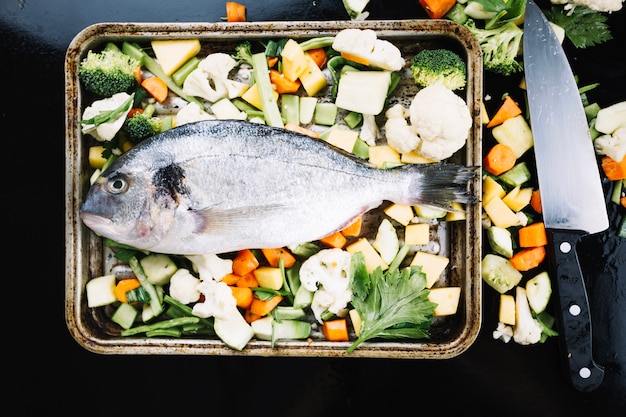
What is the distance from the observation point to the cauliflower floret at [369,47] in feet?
8.82

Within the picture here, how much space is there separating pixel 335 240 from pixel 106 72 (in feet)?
4.96

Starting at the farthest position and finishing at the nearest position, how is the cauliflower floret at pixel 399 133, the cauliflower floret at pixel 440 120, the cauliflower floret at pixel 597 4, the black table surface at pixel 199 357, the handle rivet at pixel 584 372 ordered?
the black table surface at pixel 199 357 < the handle rivet at pixel 584 372 < the cauliflower floret at pixel 597 4 < the cauliflower floret at pixel 399 133 < the cauliflower floret at pixel 440 120

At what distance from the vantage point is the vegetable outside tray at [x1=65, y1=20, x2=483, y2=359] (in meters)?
2.75

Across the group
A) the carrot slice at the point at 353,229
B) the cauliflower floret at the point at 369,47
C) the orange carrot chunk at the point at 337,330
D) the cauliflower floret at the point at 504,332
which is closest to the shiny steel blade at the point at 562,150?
the cauliflower floret at the point at 504,332

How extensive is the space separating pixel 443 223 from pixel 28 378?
→ 267 centimetres

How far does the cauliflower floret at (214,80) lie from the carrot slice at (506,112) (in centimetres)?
143

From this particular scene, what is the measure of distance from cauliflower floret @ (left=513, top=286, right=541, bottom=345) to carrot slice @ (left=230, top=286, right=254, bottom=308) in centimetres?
153

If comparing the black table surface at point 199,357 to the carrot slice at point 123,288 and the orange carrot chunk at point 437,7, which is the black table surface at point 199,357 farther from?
the carrot slice at point 123,288

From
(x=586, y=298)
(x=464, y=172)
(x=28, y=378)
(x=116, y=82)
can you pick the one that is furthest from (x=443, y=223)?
(x=28, y=378)

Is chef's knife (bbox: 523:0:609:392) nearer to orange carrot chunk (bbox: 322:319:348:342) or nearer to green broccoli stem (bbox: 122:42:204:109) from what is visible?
orange carrot chunk (bbox: 322:319:348:342)

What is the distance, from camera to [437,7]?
2.85 m

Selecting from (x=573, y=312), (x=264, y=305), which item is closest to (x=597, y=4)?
(x=573, y=312)

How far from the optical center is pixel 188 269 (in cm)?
290

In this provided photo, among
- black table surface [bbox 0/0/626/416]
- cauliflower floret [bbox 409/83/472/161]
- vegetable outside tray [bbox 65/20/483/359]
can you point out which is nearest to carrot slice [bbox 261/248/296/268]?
vegetable outside tray [bbox 65/20/483/359]
